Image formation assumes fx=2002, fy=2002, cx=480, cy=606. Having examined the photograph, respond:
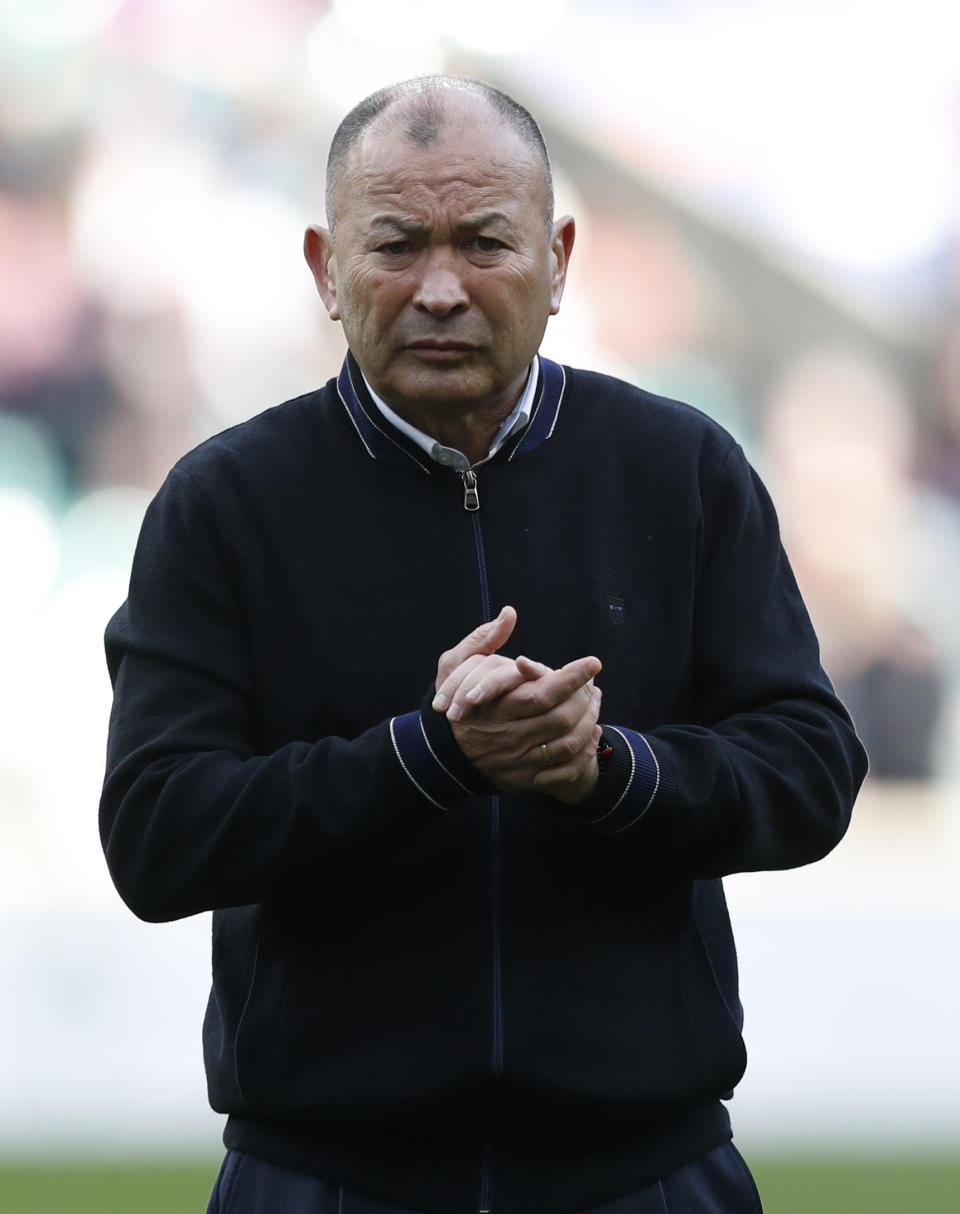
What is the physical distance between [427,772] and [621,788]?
7.6 inches

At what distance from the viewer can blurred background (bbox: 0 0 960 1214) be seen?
6.82m

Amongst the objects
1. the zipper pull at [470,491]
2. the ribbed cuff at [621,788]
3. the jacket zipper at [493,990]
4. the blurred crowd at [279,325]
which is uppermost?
the blurred crowd at [279,325]

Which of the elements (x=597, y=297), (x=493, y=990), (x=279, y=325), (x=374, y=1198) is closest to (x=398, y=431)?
(x=493, y=990)

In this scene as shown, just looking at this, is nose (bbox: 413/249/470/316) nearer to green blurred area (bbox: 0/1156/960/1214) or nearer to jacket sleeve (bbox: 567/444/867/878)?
jacket sleeve (bbox: 567/444/867/878)

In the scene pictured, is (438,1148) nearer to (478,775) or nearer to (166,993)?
(478,775)

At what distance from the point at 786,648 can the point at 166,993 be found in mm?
4472

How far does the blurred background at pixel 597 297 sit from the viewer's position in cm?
682

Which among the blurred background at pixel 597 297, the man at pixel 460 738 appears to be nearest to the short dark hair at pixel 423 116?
the man at pixel 460 738

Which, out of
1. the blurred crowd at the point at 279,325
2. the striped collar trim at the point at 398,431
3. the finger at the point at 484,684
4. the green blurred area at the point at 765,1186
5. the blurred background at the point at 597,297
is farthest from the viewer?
the blurred crowd at the point at 279,325

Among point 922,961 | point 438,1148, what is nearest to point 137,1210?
point 922,961

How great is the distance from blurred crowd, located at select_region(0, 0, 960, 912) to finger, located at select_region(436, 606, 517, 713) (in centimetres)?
512

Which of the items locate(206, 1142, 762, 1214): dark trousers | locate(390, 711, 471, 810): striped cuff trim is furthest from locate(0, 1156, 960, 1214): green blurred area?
locate(390, 711, 471, 810): striped cuff trim

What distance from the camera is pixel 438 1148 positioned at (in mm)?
2012

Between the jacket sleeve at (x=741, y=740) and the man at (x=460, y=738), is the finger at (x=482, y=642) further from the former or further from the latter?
the jacket sleeve at (x=741, y=740)
